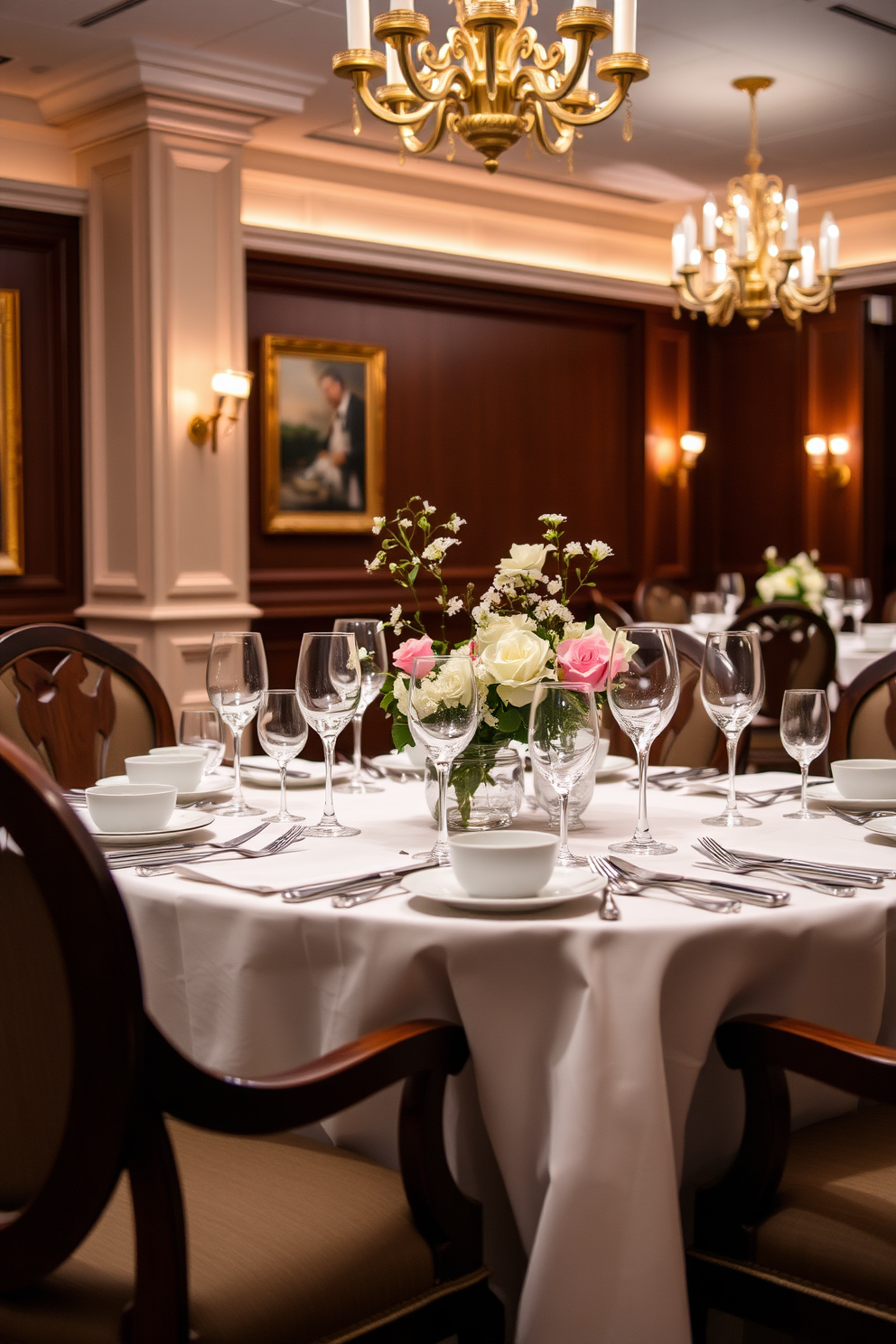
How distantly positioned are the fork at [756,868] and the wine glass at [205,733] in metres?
0.84

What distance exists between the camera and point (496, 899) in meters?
1.57

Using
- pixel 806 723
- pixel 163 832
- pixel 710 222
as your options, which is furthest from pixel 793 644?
pixel 163 832

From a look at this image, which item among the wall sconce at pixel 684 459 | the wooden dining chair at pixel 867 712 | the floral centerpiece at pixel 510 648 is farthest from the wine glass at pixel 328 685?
the wall sconce at pixel 684 459

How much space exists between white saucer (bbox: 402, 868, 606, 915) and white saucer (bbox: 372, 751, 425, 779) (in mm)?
882

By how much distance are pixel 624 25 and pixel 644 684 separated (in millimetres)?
1979

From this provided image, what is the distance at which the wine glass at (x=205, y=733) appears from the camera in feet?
7.73

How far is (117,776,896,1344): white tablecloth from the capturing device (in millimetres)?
1451

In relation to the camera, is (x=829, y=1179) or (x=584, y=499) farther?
(x=584, y=499)

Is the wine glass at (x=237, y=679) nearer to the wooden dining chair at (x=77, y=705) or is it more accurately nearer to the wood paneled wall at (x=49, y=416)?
the wooden dining chair at (x=77, y=705)

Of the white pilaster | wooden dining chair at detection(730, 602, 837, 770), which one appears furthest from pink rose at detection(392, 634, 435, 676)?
the white pilaster

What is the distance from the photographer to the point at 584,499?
8992mm

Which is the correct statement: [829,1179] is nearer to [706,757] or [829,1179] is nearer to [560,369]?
[706,757]

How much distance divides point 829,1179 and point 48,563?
5669 mm

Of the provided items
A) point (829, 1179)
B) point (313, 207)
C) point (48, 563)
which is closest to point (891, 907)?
point (829, 1179)
